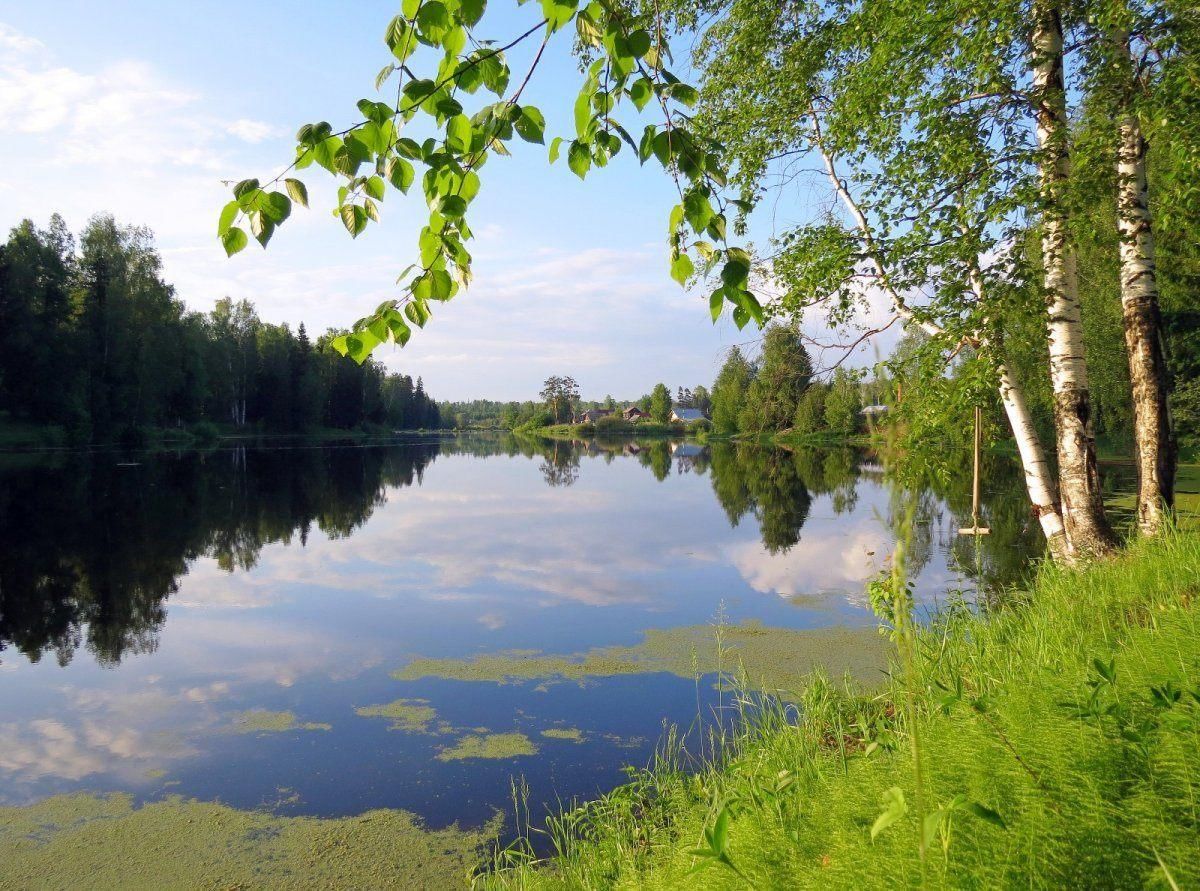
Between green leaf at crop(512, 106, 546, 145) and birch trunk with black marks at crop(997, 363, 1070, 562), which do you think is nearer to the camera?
green leaf at crop(512, 106, 546, 145)

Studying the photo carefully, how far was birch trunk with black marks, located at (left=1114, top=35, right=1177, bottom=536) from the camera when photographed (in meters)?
5.86

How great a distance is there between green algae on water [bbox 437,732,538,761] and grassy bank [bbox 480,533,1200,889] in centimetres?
190

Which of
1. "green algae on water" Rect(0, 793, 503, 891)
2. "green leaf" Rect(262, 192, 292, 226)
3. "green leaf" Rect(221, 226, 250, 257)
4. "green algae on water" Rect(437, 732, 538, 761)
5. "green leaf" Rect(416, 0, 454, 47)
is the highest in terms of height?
"green leaf" Rect(416, 0, 454, 47)

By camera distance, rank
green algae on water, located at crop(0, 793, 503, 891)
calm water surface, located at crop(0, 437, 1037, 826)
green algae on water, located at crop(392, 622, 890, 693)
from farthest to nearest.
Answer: green algae on water, located at crop(392, 622, 890, 693), calm water surface, located at crop(0, 437, 1037, 826), green algae on water, located at crop(0, 793, 503, 891)

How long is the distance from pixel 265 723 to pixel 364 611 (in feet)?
13.5

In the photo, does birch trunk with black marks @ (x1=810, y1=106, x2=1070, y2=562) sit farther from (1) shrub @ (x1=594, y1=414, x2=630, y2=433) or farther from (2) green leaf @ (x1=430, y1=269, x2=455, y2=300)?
(1) shrub @ (x1=594, y1=414, x2=630, y2=433)

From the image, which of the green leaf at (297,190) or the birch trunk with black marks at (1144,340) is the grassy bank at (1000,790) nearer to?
the green leaf at (297,190)

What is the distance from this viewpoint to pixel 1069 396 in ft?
19.6

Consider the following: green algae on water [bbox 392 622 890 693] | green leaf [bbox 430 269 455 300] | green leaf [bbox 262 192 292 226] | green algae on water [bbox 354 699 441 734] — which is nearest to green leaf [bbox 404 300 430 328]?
green leaf [bbox 430 269 455 300]

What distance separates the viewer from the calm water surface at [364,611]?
6.00 meters

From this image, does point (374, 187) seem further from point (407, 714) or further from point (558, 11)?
point (407, 714)

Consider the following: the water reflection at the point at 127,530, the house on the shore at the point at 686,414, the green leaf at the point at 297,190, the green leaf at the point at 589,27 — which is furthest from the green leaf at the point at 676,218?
the house on the shore at the point at 686,414

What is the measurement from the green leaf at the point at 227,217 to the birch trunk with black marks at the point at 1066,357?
5964 millimetres

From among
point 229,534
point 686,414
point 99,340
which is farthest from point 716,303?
point 686,414
